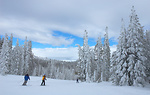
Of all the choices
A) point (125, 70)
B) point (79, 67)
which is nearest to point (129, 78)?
point (125, 70)

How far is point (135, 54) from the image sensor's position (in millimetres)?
21922

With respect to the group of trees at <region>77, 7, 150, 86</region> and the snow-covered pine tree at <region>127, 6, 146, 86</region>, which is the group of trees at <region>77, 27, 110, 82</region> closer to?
the group of trees at <region>77, 7, 150, 86</region>

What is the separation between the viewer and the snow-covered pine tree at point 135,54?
19.8 metres

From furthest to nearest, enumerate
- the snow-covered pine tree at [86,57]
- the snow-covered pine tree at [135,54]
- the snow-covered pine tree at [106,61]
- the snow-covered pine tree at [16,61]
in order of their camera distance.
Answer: the snow-covered pine tree at [16,61] < the snow-covered pine tree at [106,61] < the snow-covered pine tree at [86,57] < the snow-covered pine tree at [135,54]

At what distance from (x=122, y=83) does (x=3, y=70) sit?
3139 cm

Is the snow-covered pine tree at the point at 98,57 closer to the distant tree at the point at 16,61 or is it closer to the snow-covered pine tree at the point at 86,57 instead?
the snow-covered pine tree at the point at 86,57

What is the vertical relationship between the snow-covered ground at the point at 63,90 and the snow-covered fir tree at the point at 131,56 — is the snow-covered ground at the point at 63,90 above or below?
below

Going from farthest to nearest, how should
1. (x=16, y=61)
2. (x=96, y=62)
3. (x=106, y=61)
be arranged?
1. (x=16, y=61)
2. (x=96, y=62)
3. (x=106, y=61)

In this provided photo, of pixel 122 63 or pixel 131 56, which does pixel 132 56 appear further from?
pixel 122 63

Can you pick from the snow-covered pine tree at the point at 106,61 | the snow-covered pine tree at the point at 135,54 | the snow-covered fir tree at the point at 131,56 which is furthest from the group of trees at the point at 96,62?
the snow-covered pine tree at the point at 135,54

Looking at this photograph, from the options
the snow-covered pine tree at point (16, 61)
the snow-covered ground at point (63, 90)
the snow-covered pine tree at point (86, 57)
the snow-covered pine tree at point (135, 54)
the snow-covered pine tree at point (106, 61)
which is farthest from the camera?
the snow-covered pine tree at point (16, 61)

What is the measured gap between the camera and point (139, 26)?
2258 cm

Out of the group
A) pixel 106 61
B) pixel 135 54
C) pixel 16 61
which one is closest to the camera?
pixel 135 54

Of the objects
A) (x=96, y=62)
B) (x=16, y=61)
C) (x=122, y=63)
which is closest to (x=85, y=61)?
(x=96, y=62)
